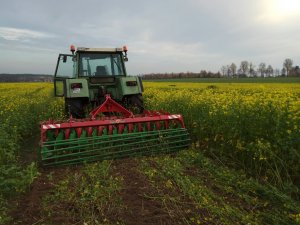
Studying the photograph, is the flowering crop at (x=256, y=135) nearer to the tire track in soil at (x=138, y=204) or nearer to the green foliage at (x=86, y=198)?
the tire track in soil at (x=138, y=204)

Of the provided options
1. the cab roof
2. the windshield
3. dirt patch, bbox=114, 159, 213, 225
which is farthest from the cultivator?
the cab roof

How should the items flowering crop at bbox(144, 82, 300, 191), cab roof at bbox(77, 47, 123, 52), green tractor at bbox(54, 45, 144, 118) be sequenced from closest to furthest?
flowering crop at bbox(144, 82, 300, 191) → green tractor at bbox(54, 45, 144, 118) → cab roof at bbox(77, 47, 123, 52)

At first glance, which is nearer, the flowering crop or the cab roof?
the flowering crop

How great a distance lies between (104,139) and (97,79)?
9.16ft

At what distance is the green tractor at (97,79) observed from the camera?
7668mm

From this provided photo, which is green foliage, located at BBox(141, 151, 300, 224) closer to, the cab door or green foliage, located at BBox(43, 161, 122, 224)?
green foliage, located at BBox(43, 161, 122, 224)

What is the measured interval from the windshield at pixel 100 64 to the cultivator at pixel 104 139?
2.44 m

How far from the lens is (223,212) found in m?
3.31

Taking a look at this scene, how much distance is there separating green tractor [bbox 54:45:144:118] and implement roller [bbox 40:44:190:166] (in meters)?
0.02

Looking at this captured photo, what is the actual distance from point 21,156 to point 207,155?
11.0 feet

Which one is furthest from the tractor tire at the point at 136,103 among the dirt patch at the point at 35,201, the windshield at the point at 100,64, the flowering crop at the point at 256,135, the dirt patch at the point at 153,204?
the dirt patch at the point at 153,204

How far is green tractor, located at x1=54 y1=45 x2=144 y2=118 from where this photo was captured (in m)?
7.67

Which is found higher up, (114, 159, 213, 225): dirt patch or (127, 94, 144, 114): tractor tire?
(127, 94, 144, 114): tractor tire

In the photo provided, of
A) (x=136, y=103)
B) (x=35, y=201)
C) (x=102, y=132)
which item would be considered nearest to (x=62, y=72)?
(x=136, y=103)
